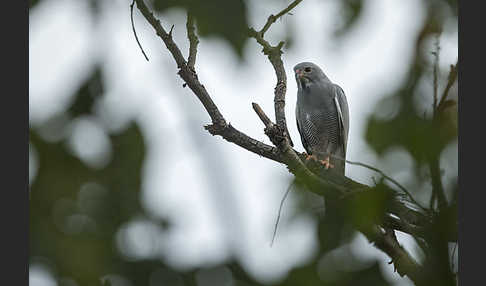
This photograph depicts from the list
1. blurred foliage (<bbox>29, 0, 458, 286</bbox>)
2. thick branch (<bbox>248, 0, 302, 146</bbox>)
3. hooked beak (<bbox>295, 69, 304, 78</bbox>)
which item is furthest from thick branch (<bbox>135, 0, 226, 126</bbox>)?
hooked beak (<bbox>295, 69, 304, 78</bbox>)

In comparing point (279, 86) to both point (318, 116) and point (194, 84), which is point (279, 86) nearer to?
point (194, 84)

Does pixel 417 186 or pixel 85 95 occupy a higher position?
pixel 85 95

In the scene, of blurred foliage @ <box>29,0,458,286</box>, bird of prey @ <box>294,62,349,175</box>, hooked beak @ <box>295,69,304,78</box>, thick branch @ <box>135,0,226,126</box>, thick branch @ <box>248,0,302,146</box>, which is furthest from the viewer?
hooked beak @ <box>295,69,304,78</box>

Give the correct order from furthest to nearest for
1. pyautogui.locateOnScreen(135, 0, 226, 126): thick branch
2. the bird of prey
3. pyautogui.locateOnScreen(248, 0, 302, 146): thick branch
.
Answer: the bird of prey
pyautogui.locateOnScreen(248, 0, 302, 146): thick branch
pyautogui.locateOnScreen(135, 0, 226, 126): thick branch

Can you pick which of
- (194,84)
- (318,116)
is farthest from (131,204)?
(318,116)

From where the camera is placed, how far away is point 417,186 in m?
1.01

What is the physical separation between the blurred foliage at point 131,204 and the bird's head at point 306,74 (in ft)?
23.1

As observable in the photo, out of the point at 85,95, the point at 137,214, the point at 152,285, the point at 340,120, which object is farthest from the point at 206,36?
the point at 340,120

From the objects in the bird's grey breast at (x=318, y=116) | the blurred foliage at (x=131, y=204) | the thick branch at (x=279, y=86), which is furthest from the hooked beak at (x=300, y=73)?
the blurred foliage at (x=131, y=204)

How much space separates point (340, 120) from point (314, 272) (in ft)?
23.2

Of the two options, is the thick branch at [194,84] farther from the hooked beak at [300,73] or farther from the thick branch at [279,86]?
the hooked beak at [300,73]

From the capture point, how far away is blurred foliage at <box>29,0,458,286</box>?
999mm

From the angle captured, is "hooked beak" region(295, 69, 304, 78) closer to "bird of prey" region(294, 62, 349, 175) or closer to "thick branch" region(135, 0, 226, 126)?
"bird of prey" region(294, 62, 349, 175)

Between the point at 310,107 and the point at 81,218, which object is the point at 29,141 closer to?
the point at 81,218
